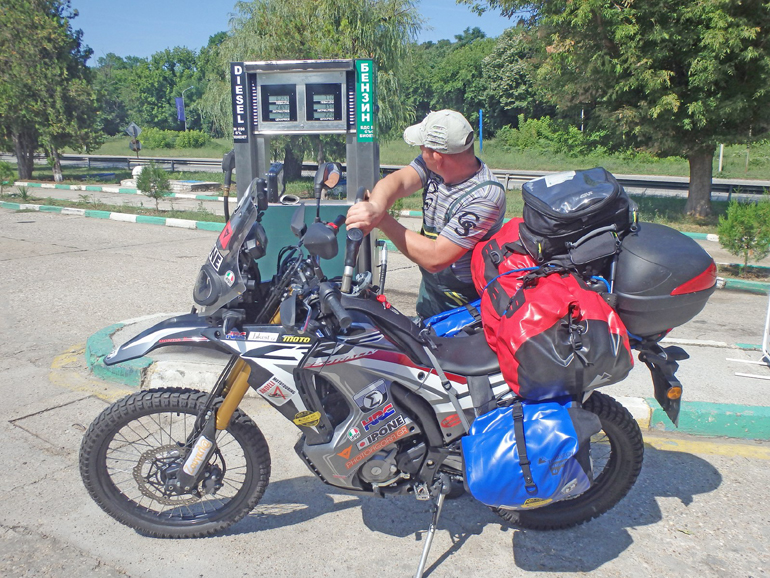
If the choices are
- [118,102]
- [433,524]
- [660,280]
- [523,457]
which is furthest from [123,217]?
[118,102]

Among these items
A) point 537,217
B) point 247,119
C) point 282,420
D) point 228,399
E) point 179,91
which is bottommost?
point 282,420

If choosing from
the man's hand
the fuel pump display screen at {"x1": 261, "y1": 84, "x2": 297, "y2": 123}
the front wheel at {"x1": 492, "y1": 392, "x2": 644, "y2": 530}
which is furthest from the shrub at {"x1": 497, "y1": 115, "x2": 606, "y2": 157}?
the man's hand

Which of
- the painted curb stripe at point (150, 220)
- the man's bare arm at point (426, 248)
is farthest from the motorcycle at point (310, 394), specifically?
the painted curb stripe at point (150, 220)

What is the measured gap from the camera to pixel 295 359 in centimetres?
240

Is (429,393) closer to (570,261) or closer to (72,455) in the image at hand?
(570,261)

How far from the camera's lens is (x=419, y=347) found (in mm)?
2479

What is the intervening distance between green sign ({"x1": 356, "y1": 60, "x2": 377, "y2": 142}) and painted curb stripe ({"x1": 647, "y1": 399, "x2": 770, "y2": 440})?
3904 millimetres

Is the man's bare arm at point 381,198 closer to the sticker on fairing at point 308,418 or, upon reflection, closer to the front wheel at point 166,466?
the sticker on fairing at point 308,418

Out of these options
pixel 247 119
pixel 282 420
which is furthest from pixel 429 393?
pixel 247 119

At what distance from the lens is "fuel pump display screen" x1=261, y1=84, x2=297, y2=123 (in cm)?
645

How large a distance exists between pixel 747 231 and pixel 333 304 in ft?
24.6

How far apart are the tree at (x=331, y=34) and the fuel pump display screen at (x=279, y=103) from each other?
11.0m

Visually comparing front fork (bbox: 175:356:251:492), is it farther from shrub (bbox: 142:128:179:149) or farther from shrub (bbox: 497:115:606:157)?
shrub (bbox: 142:128:179:149)

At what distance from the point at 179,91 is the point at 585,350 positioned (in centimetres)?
7507
